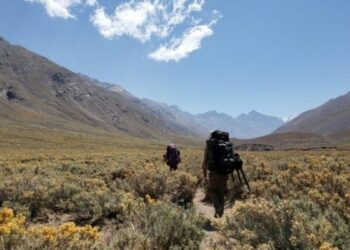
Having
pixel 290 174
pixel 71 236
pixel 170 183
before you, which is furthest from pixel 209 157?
pixel 71 236

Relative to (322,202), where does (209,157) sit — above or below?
above

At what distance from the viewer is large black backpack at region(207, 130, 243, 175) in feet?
31.1

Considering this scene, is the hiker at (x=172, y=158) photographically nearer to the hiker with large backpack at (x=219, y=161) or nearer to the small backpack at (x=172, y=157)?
the small backpack at (x=172, y=157)

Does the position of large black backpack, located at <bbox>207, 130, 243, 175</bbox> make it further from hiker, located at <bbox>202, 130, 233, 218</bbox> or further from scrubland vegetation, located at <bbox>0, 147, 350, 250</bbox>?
scrubland vegetation, located at <bbox>0, 147, 350, 250</bbox>

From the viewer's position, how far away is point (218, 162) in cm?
952

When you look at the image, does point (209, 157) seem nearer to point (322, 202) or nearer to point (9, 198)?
point (322, 202)

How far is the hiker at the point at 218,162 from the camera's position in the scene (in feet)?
31.2

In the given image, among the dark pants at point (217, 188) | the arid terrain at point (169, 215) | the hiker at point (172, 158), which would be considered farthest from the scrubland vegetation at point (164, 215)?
the hiker at point (172, 158)

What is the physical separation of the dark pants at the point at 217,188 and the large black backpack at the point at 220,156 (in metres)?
0.19

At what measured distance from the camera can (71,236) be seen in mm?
4816

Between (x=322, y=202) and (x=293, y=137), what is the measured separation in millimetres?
157291

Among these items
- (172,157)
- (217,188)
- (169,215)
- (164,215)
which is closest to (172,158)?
(172,157)

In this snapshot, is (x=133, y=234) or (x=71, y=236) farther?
(x=133, y=234)

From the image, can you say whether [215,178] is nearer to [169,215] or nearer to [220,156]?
[220,156]
